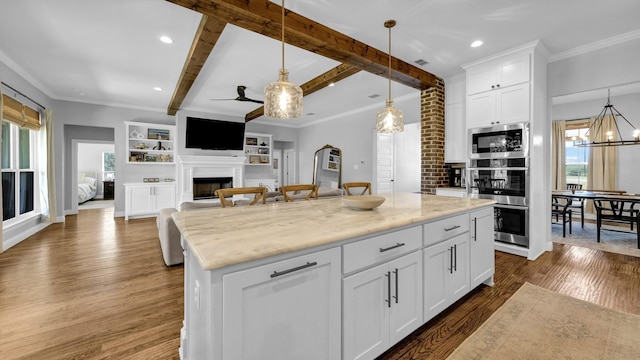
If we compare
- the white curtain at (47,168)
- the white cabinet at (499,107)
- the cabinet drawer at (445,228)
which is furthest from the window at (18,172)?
the white cabinet at (499,107)

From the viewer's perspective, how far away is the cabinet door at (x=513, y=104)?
334 centimetres

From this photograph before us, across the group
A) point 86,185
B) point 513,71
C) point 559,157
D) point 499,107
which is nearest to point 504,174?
point 499,107

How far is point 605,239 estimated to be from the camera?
4.16 metres

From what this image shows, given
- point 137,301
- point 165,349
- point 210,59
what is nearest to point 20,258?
point 137,301

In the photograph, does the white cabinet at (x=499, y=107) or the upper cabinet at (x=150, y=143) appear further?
the upper cabinet at (x=150, y=143)

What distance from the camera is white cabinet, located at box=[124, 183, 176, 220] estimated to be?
596cm

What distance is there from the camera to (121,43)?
3.29 meters

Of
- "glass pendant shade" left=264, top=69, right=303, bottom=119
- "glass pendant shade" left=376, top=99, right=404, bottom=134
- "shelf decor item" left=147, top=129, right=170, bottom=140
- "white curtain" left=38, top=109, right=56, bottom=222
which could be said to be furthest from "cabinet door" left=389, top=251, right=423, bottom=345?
"shelf decor item" left=147, top=129, right=170, bottom=140

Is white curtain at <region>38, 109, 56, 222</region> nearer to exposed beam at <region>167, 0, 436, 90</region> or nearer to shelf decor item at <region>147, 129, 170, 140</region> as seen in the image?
shelf decor item at <region>147, 129, 170, 140</region>

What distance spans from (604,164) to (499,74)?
13.9ft

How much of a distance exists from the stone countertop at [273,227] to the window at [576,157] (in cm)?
625

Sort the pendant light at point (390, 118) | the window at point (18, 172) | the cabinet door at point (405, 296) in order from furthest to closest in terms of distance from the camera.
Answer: the window at point (18, 172) < the pendant light at point (390, 118) < the cabinet door at point (405, 296)

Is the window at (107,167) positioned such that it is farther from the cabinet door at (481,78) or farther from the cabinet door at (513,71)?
the cabinet door at (513,71)

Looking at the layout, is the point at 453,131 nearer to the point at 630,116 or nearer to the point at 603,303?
the point at 603,303
